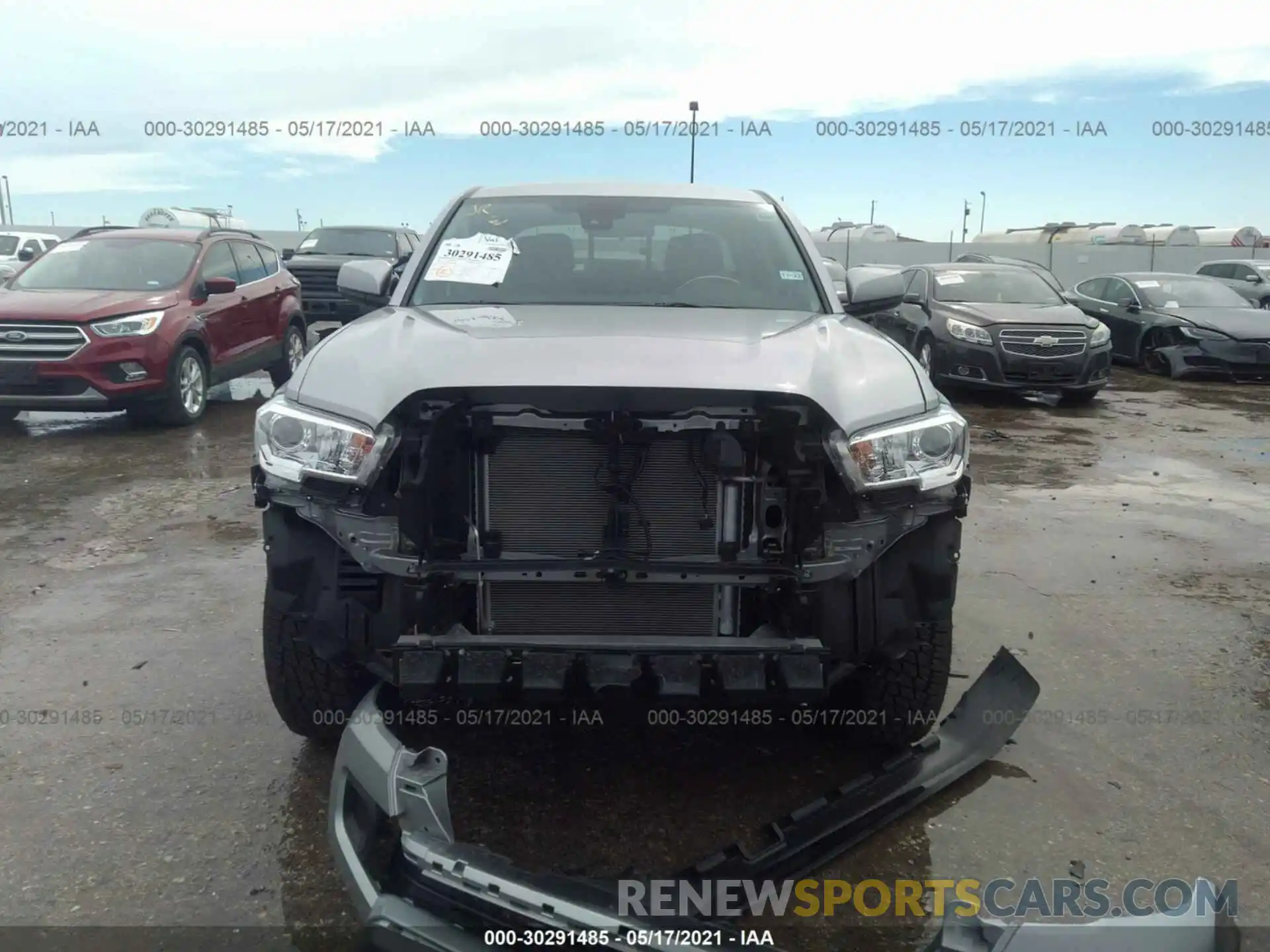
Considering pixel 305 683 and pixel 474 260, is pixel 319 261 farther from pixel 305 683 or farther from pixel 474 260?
pixel 305 683

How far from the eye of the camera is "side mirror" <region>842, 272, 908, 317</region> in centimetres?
393

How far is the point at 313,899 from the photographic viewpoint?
2.38 m

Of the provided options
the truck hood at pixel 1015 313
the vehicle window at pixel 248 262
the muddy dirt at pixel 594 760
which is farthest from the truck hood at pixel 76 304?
the truck hood at pixel 1015 313

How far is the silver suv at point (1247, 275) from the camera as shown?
18.4 m

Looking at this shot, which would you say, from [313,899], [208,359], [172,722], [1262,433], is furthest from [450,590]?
[1262,433]

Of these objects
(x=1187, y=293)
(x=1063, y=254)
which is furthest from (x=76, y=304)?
(x=1063, y=254)

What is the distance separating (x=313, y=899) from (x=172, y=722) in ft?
3.87

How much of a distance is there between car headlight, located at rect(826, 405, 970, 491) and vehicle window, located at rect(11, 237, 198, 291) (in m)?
7.98

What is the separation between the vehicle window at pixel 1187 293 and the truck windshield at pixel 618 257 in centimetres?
1162

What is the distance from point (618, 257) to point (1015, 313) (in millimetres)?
8177

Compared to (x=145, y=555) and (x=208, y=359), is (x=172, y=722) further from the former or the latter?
(x=208, y=359)

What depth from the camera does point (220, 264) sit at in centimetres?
961

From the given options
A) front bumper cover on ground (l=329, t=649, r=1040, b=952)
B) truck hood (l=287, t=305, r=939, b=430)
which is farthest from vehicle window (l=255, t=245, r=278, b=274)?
front bumper cover on ground (l=329, t=649, r=1040, b=952)

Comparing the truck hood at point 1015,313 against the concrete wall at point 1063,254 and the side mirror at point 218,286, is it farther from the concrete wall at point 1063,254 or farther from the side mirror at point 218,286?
the concrete wall at point 1063,254
